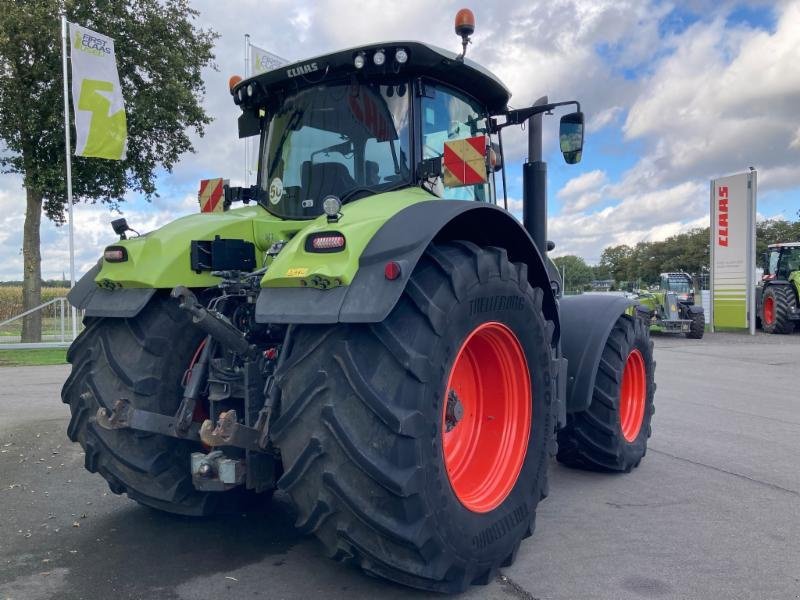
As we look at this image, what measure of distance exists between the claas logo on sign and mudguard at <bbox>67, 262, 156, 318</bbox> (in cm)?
2214

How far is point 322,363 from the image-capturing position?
2535 millimetres

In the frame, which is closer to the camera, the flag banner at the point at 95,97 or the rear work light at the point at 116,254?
the rear work light at the point at 116,254

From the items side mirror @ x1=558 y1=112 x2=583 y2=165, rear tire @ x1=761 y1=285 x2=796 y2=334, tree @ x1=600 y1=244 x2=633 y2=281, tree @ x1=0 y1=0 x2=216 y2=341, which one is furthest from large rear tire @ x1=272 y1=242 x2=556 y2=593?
tree @ x1=600 y1=244 x2=633 y2=281

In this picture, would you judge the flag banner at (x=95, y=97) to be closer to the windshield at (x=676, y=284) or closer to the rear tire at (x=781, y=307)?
the windshield at (x=676, y=284)

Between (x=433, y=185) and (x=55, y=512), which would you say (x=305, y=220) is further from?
(x=55, y=512)

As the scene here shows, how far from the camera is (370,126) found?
3.60 meters

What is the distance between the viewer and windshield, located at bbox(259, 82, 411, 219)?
3576 millimetres

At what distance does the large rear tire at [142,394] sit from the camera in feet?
10.7

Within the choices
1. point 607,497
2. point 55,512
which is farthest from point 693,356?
point 55,512

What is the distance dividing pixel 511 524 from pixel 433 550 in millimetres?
663

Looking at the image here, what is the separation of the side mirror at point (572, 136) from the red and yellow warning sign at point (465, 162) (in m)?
1.24

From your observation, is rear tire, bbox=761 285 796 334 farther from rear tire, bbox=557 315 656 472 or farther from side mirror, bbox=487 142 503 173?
side mirror, bbox=487 142 503 173

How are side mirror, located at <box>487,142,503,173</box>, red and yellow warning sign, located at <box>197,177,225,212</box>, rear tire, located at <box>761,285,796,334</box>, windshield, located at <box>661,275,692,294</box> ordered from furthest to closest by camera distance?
windshield, located at <box>661,275,692,294</box>
rear tire, located at <box>761,285,796,334</box>
red and yellow warning sign, located at <box>197,177,225,212</box>
side mirror, located at <box>487,142,503,173</box>

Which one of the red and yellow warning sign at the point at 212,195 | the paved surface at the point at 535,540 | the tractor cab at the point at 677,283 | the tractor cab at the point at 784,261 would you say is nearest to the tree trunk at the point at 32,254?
the paved surface at the point at 535,540
